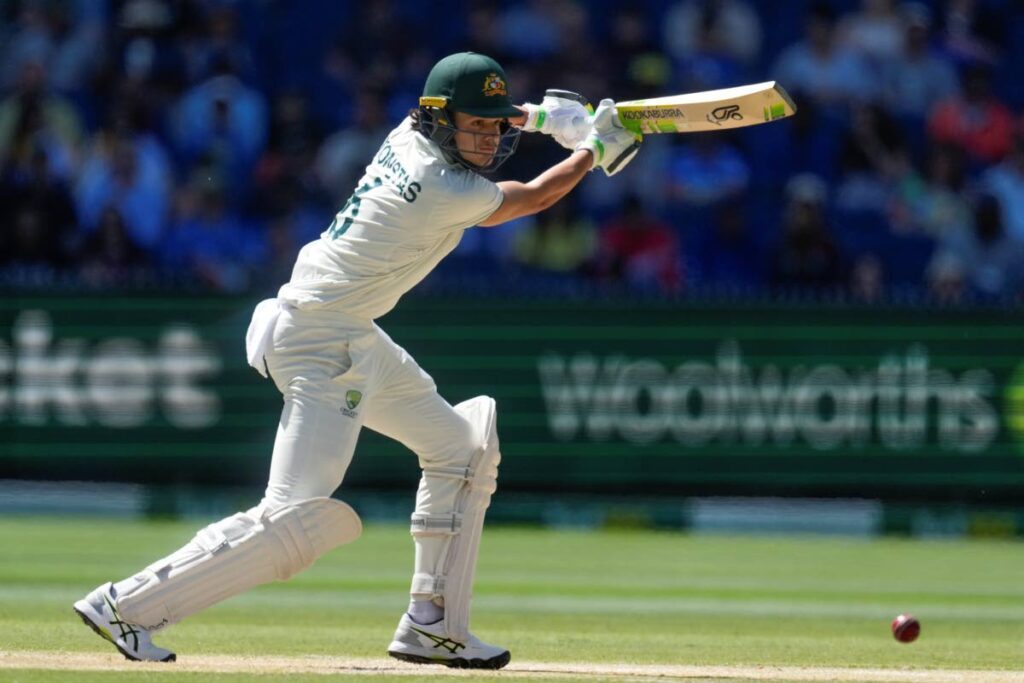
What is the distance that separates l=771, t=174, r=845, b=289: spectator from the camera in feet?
43.3

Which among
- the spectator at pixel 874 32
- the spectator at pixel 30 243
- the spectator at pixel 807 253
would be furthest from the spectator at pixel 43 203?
the spectator at pixel 874 32

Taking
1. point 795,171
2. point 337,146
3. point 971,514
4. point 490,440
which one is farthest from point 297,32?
point 490,440

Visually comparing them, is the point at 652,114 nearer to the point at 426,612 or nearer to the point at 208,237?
the point at 426,612

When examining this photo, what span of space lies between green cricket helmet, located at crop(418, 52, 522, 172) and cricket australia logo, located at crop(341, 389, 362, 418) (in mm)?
761

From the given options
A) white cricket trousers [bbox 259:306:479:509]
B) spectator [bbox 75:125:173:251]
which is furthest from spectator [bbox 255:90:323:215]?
white cricket trousers [bbox 259:306:479:509]

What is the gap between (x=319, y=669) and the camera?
563 centimetres

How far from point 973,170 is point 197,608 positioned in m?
9.62

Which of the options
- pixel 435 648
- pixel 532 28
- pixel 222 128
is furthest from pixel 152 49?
pixel 435 648

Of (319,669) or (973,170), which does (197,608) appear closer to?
(319,669)

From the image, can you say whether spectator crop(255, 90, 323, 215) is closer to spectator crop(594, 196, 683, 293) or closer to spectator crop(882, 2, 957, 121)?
spectator crop(594, 196, 683, 293)

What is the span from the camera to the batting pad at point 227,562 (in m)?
5.51

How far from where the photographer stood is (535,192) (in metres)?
5.83

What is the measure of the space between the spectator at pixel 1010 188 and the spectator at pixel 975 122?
16 centimetres

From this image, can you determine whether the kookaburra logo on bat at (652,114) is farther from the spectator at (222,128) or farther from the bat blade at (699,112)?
the spectator at (222,128)
